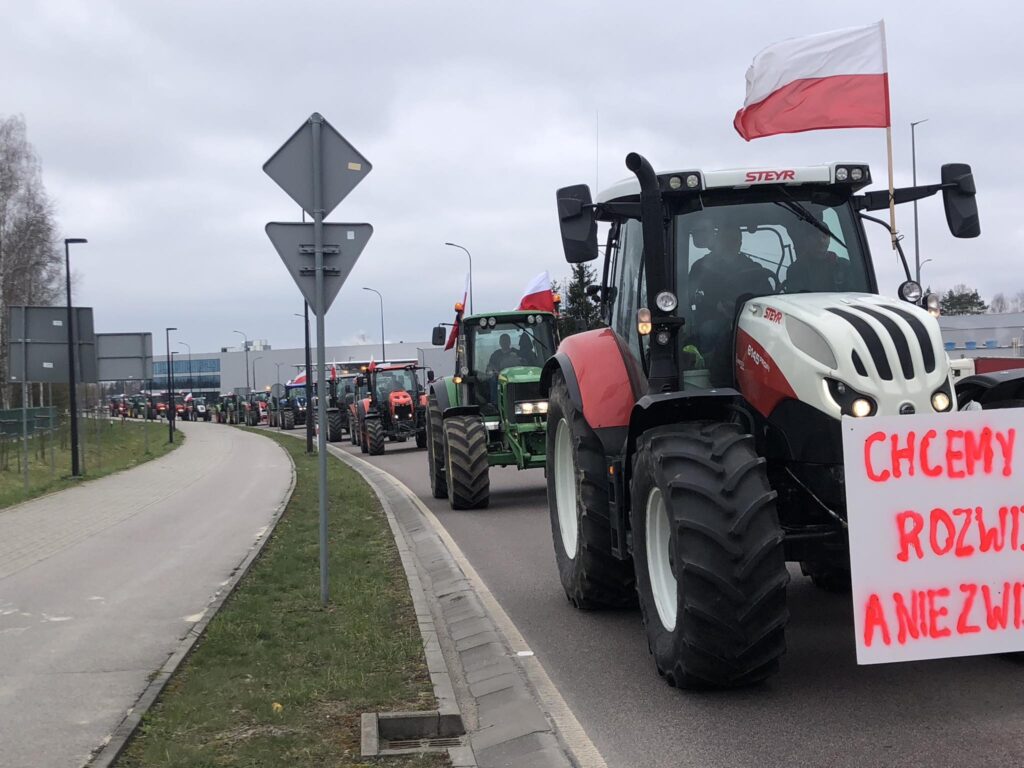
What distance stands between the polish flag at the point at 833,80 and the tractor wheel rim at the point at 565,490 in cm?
262

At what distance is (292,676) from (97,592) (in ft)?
14.7

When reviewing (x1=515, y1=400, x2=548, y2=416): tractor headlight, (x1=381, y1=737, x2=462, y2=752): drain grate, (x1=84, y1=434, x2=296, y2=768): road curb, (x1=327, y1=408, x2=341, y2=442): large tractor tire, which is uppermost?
(x1=515, y1=400, x2=548, y2=416): tractor headlight

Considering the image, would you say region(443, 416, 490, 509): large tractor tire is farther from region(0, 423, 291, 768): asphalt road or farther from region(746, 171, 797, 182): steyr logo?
region(746, 171, 797, 182): steyr logo

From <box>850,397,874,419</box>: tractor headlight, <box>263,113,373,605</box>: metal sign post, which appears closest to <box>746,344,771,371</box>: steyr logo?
<box>850,397,874,419</box>: tractor headlight

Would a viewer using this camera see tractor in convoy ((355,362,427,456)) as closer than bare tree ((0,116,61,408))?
Yes

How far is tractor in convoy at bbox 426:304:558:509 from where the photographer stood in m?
15.3

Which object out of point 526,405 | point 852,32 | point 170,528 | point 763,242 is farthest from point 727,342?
point 170,528

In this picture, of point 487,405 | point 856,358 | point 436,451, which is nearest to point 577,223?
point 856,358

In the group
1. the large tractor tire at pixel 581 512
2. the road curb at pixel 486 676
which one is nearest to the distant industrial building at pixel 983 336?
the large tractor tire at pixel 581 512

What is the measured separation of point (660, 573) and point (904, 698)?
51.4 inches

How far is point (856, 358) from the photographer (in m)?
5.33

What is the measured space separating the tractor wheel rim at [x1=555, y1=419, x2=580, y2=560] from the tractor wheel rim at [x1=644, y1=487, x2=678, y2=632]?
6.42 feet

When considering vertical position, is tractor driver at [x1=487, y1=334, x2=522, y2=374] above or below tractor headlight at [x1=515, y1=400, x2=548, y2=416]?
above

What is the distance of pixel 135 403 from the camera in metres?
103
